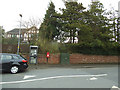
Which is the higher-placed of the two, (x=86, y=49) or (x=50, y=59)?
(x=86, y=49)

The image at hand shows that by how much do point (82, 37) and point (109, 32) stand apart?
4.70 meters

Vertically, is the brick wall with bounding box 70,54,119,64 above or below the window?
below

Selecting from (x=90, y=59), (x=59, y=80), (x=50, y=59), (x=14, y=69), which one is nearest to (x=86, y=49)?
(x=90, y=59)

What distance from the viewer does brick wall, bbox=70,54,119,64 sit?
13.5 meters

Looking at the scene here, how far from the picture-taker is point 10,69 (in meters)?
6.87

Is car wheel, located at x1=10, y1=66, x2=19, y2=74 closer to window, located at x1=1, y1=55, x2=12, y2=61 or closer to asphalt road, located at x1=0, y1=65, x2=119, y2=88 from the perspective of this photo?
asphalt road, located at x1=0, y1=65, x2=119, y2=88

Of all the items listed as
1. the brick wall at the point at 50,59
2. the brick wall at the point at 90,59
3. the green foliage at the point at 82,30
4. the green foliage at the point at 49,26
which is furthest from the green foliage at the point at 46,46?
the brick wall at the point at 90,59

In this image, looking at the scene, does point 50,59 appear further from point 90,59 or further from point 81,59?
point 90,59

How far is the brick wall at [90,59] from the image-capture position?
44.3ft

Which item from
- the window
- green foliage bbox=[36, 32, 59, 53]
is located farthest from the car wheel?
green foliage bbox=[36, 32, 59, 53]

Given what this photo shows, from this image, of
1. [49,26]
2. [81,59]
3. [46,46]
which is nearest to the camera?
[46,46]

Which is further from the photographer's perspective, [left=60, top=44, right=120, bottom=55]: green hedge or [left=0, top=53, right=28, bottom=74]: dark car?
[left=60, top=44, right=120, bottom=55]: green hedge

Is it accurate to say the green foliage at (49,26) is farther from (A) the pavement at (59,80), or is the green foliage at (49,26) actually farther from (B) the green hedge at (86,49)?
(A) the pavement at (59,80)

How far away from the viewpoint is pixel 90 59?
46.1 ft
